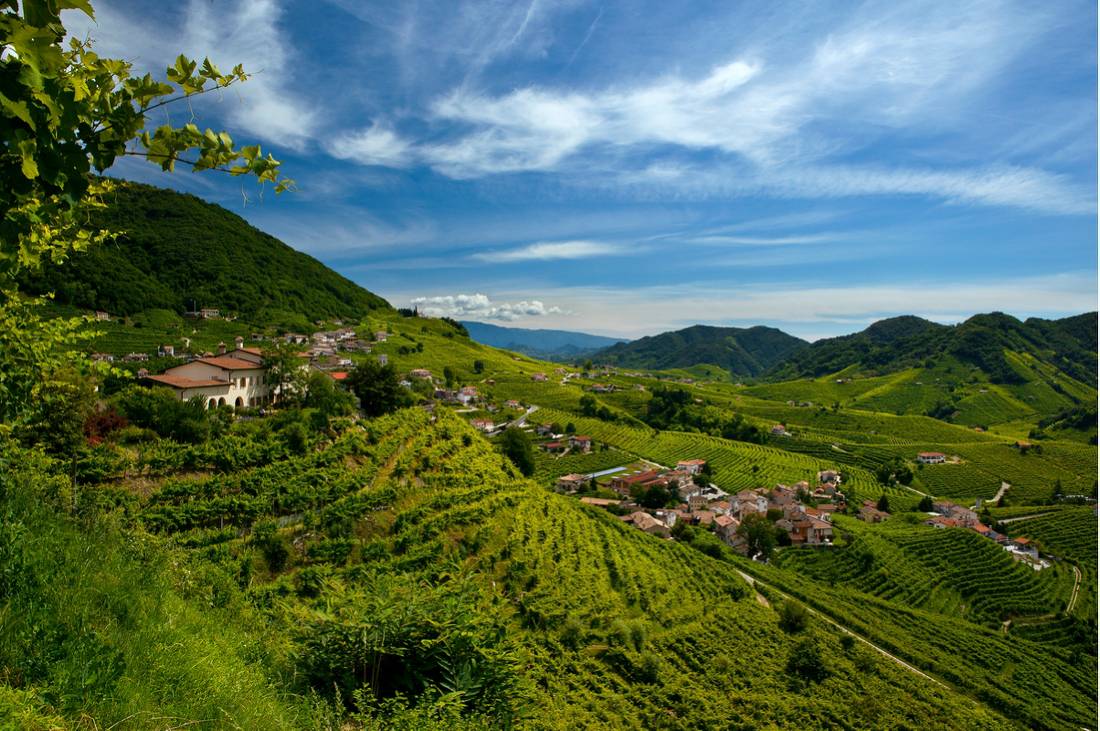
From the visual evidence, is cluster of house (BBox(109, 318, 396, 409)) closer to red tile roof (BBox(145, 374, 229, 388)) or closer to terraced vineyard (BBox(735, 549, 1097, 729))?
red tile roof (BBox(145, 374, 229, 388))

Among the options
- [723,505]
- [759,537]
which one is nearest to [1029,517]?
[723,505]

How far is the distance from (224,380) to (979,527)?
79945mm

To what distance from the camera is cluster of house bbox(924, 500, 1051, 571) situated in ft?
187

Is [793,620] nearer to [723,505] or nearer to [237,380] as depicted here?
[723,505]

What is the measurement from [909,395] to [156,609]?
185953 millimetres

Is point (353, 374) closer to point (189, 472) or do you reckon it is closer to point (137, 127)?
point (189, 472)

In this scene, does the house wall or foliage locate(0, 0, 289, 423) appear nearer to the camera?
foliage locate(0, 0, 289, 423)

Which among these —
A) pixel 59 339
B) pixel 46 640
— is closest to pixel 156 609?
pixel 46 640

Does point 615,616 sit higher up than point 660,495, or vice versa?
point 615,616

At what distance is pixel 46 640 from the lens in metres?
3.20

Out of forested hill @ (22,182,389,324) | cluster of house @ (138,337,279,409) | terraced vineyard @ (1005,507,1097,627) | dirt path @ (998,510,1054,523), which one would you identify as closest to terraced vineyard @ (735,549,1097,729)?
terraced vineyard @ (1005,507,1097,627)

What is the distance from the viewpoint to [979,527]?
62188mm

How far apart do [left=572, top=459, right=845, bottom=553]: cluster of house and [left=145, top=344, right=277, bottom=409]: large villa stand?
33258mm

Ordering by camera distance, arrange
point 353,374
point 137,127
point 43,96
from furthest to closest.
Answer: point 353,374
point 137,127
point 43,96
